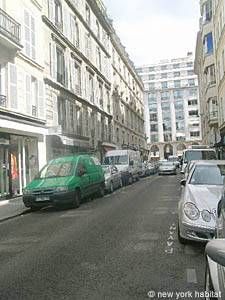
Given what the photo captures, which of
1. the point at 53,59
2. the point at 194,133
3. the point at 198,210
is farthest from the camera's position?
the point at 194,133

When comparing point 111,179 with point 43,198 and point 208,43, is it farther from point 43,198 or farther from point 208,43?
point 208,43

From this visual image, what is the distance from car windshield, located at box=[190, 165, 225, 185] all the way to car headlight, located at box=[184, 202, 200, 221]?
1.51 metres

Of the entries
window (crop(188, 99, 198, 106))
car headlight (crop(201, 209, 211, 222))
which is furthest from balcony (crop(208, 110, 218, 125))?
A: window (crop(188, 99, 198, 106))

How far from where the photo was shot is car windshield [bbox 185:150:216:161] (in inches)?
1157

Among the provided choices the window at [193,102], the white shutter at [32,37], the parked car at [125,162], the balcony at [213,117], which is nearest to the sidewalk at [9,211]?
the white shutter at [32,37]

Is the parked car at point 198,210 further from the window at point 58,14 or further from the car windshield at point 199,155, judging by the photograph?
the window at point 58,14

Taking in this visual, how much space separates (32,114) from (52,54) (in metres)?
5.93

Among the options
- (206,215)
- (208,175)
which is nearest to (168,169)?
(208,175)

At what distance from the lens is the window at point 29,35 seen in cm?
2317

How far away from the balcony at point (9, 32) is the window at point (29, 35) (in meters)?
1.69

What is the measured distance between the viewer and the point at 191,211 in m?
7.29

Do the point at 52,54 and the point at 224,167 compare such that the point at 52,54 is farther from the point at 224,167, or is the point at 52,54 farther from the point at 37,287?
the point at 37,287

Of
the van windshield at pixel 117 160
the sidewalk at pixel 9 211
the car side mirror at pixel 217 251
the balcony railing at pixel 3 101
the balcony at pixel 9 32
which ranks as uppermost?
the balcony at pixel 9 32

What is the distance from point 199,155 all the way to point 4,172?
14659 millimetres
